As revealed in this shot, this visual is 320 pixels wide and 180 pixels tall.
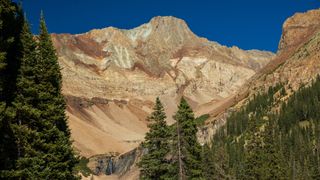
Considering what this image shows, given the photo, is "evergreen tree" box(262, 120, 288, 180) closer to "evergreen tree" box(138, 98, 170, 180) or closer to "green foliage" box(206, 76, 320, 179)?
"green foliage" box(206, 76, 320, 179)

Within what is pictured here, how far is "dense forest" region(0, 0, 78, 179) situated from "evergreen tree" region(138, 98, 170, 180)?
653 centimetres

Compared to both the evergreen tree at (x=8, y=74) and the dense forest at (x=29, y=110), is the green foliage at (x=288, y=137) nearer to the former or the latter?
the dense forest at (x=29, y=110)

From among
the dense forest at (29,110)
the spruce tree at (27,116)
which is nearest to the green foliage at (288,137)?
the dense forest at (29,110)

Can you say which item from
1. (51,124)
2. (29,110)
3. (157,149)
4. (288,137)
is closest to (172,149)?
(157,149)

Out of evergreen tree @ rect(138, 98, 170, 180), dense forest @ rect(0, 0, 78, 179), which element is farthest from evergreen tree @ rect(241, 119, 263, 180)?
dense forest @ rect(0, 0, 78, 179)

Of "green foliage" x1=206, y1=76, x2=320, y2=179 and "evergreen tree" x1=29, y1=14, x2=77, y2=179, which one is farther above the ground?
"green foliage" x1=206, y1=76, x2=320, y2=179

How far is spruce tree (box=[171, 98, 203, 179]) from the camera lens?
31.7 m

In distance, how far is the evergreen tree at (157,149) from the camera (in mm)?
33438

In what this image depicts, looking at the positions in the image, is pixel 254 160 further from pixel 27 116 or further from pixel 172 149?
pixel 27 116

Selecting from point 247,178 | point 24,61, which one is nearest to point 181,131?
point 24,61

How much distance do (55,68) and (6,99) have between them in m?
4.77

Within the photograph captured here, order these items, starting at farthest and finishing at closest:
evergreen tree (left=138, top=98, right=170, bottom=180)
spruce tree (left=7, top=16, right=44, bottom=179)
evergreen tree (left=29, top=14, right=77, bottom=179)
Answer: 1. evergreen tree (left=138, top=98, right=170, bottom=180)
2. evergreen tree (left=29, top=14, right=77, bottom=179)
3. spruce tree (left=7, top=16, right=44, bottom=179)

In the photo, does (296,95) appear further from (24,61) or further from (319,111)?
(24,61)

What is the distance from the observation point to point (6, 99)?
23.9 metres
